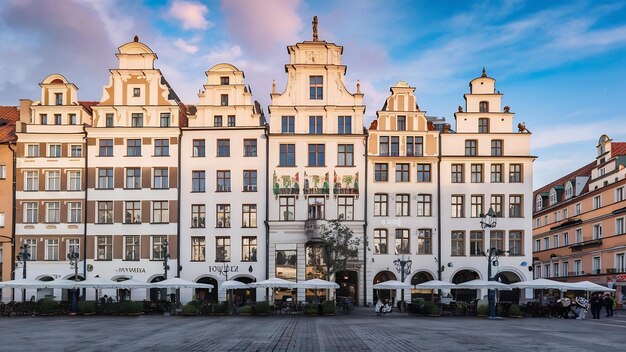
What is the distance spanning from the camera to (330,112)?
5969 centimetres

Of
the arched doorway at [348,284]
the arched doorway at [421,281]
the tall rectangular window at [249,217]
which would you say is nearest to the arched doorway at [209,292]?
the tall rectangular window at [249,217]

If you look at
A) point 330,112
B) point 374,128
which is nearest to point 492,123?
point 374,128

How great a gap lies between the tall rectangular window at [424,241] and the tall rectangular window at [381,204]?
3.30 m

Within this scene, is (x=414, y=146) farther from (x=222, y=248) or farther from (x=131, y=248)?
(x=131, y=248)

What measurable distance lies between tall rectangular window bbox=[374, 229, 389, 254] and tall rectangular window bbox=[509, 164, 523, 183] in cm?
1148

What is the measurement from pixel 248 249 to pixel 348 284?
8.75 metres

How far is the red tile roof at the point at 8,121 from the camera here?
6135 centimetres

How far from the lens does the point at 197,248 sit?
2344 inches

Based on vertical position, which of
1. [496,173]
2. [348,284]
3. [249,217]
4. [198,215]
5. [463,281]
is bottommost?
[348,284]

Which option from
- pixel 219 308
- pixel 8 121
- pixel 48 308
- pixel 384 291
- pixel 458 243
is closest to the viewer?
pixel 48 308

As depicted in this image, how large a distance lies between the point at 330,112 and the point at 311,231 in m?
10.0

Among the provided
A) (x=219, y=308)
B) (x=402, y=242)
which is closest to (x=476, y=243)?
(x=402, y=242)

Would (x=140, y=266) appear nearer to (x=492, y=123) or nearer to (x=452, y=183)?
(x=452, y=183)

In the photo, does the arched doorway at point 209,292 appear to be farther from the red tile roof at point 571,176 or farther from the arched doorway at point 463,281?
the red tile roof at point 571,176
